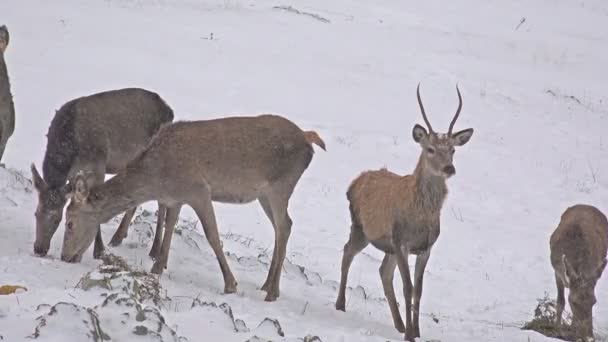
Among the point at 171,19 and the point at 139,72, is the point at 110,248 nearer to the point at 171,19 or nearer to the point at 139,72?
the point at 139,72

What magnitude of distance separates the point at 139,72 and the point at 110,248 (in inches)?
622

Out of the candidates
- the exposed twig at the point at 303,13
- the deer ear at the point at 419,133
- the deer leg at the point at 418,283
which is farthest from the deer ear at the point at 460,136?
the exposed twig at the point at 303,13

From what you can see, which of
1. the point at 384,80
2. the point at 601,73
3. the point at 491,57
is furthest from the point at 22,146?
the point at 601,73

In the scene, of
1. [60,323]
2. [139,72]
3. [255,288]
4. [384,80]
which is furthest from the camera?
[384,80]

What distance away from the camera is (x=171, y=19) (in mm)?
32156

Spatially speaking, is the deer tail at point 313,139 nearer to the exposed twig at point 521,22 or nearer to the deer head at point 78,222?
the deer head at point 78,222

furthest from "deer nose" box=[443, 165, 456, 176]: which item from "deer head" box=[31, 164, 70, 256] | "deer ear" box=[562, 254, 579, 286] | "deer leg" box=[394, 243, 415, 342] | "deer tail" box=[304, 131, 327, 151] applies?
"deer head" box=[31, 164, 70, 256]

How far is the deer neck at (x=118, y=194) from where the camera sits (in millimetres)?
9084

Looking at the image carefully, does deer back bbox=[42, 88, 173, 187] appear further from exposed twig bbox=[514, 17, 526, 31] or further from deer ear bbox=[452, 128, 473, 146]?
exposed twig bbox=[514, 17, 526, 31]

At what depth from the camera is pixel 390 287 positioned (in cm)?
976

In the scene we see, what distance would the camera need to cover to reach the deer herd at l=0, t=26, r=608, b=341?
29.2 feet

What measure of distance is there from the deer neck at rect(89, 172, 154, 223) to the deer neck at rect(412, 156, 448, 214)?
9.19ft

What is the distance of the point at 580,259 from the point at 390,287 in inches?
124

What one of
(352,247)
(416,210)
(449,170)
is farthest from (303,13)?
(449,170)
